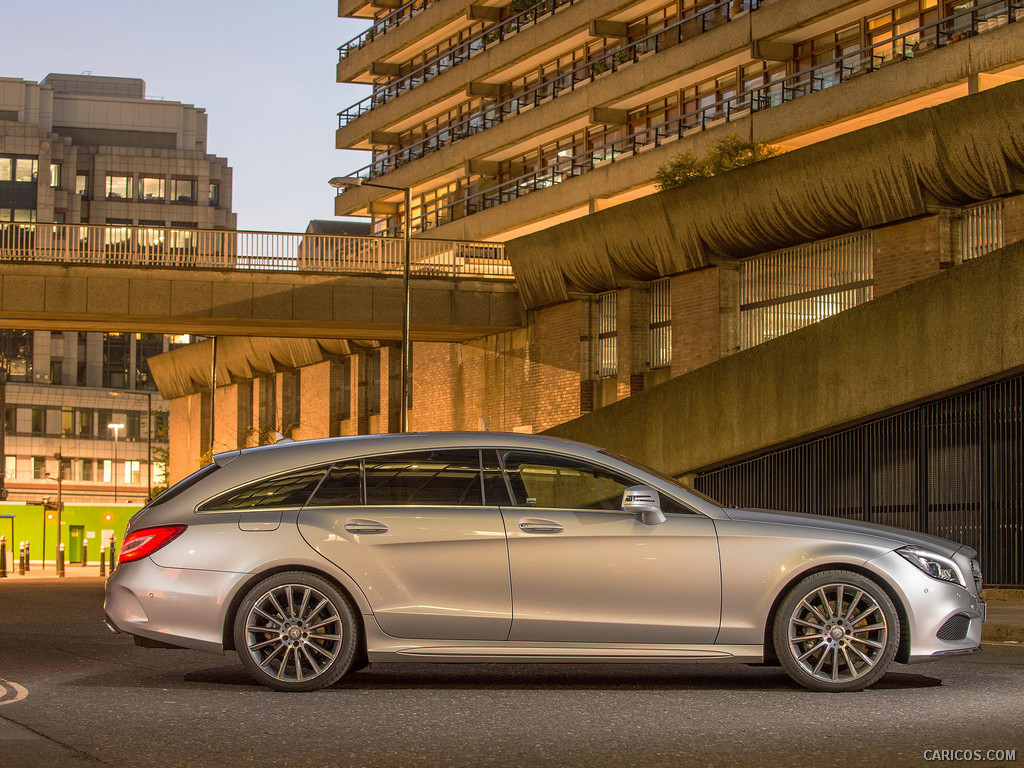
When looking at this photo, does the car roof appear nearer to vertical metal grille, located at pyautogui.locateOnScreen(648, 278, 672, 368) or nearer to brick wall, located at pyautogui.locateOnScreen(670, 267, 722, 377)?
brick wall, located at pyautogui.locateOnScreen(670, 267, 722, 377)

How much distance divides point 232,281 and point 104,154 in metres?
99.8

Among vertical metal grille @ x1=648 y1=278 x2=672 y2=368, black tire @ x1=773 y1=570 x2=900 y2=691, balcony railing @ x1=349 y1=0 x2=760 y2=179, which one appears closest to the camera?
black tire @ x1=773 y1=570 x2=900 y2=691

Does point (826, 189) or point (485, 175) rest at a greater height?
point (485, 175)

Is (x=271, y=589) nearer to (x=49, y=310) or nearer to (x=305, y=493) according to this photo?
(x=305, y=493)

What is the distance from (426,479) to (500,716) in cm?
175

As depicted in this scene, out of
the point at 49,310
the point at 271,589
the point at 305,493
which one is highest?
the point at 49,310

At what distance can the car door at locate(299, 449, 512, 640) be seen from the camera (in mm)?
8273

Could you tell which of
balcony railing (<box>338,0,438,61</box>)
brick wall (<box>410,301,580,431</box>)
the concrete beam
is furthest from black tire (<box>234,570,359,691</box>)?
balcony railing (<box>338,0,438,61</box>)

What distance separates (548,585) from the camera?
8250 millimetres

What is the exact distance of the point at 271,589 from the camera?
8.30m

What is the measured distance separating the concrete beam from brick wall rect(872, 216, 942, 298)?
1383cm

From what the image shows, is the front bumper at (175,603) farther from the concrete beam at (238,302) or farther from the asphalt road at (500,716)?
the concrete beam at (238,302)

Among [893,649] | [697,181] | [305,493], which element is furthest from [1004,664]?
[697,181]

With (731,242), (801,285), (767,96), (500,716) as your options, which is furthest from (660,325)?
(500,716)
